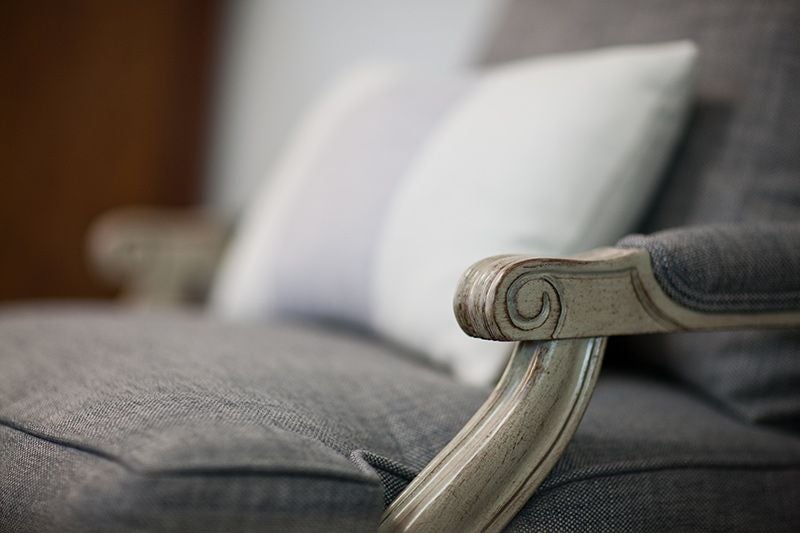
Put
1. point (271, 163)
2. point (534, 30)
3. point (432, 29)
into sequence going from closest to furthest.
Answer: point (534, 30) → point (432, 29) → point (271, 163)

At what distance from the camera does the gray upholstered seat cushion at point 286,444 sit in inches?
17.3

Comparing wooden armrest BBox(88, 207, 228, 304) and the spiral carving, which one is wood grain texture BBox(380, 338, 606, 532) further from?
wooden armrest BBox(88, 207, 228, 304)

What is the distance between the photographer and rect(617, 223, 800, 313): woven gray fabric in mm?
579

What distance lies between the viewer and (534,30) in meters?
1.13

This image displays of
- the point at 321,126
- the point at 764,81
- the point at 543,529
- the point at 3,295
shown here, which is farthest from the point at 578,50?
the point at 3,295

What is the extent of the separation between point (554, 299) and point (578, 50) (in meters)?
0.58

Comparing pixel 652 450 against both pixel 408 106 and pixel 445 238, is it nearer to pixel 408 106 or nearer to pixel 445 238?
pixel 445 238

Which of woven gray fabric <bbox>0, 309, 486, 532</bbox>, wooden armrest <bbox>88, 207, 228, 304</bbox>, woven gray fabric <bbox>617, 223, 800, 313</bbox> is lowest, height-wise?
wooden armrest <bbox>88, 207, 228, 304</bbox>

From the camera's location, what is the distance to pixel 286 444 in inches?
18.6

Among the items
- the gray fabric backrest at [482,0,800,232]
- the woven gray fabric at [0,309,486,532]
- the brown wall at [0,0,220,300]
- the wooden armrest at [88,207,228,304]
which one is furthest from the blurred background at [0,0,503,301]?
the woven gray fabric at [0,309,486,532]

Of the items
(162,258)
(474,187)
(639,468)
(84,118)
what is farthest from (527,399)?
(84,118)

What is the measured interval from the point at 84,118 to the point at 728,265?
6.79 ft

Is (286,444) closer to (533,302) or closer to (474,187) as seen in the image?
(533,302)

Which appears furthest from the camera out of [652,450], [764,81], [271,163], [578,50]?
[271,163]
